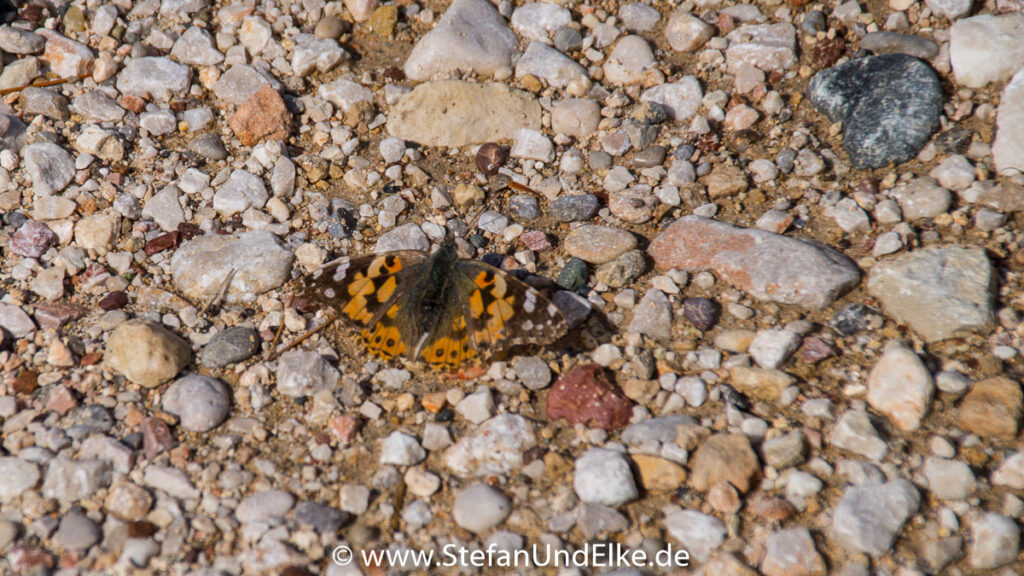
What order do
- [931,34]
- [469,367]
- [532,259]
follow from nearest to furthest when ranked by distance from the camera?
[469,367], [532,259], [931,34]

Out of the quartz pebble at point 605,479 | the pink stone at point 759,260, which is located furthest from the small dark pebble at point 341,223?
the quartz pebble at point 605,479

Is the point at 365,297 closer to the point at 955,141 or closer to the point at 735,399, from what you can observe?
the point at 735,399

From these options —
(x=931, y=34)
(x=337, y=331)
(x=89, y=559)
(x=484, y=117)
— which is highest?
(x=931, y=34)

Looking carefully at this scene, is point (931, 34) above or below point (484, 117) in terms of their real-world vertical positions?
above

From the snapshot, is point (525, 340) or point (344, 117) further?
point (344, 117)

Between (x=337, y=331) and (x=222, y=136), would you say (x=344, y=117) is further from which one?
(x=337, y=331)

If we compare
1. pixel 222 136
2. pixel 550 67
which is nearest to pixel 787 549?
pixel 550 67

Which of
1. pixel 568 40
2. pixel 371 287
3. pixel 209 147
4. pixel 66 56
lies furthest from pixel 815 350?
pixel 66 56
